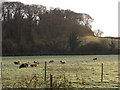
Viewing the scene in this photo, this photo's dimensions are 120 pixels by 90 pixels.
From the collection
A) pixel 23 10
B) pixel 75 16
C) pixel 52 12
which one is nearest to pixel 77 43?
pixel 75 16

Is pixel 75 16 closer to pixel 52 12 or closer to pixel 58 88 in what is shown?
pixel 52 12

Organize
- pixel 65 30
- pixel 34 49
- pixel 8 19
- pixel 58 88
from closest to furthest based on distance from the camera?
pixel 58 88 → pixel 8 19 → pixel 34 49 → pixel 65 30

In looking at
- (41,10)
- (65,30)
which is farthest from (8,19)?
(65,30)

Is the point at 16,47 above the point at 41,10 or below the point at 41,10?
below

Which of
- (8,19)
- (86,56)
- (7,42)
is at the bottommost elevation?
(86,56)

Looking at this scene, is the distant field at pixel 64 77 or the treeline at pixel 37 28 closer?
the distant field at pixel 64 77

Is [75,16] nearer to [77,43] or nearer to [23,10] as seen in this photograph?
[77,43]

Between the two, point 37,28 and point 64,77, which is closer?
point 64,77

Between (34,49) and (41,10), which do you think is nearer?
(41,10)

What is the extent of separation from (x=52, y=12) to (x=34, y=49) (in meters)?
4.02

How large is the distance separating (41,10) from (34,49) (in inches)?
149

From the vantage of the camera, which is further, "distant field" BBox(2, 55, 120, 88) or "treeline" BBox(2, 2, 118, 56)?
"treeline" BBox(2, 2, 118, 56)

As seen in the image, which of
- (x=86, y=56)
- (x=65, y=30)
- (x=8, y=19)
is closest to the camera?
(x=8, y=19)

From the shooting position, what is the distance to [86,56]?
20.8m
